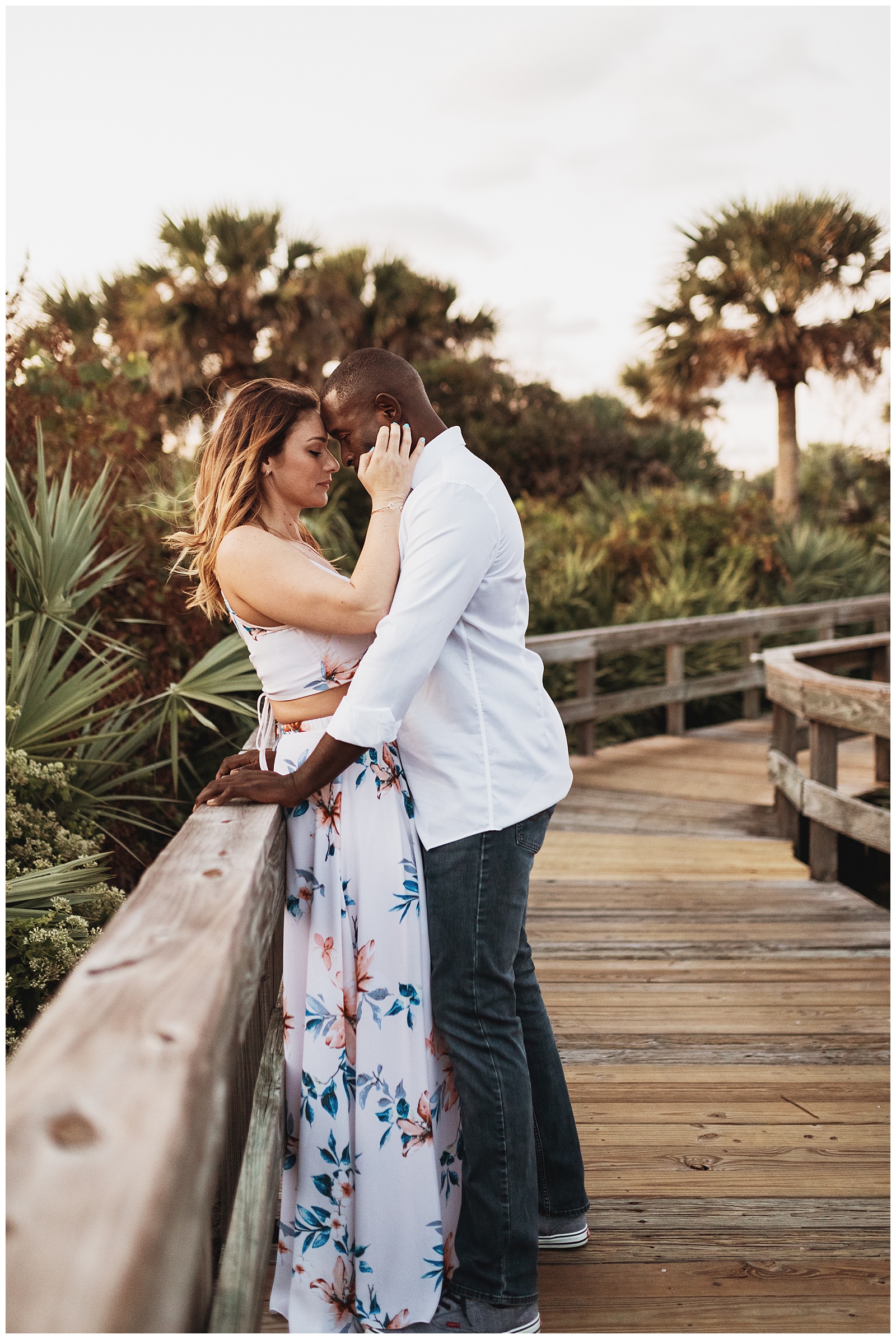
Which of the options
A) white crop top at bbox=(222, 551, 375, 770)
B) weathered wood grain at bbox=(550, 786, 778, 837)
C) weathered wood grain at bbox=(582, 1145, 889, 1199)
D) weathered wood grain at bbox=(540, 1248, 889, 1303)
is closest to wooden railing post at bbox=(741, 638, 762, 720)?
weathered wood grain at bbox=(550, 786, 778, 837)

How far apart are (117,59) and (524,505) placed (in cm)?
1008

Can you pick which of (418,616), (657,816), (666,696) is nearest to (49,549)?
(418,616)

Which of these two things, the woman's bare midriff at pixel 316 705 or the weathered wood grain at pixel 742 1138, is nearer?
the woman's bare midriff at pixel 316 705

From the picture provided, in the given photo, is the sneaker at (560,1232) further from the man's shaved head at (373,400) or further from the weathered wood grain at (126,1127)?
the man's shaved head at (373,400)

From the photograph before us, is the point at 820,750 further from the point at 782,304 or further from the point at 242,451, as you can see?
the point at 782,304

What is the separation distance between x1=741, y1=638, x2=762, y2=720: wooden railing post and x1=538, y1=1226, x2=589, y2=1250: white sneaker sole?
787 centimetres

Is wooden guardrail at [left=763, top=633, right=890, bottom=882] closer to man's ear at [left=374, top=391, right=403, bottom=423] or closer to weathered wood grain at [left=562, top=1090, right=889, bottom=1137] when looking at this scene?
weathered wood grain at [left=562, top=1090, right=889, bottom=1137]

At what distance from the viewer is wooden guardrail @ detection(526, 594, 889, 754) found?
23.5ft

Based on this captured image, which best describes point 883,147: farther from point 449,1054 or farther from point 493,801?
point 449,1054

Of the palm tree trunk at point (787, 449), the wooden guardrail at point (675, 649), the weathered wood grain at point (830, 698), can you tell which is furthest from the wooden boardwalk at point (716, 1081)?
the palm tree trunk at point (787, 449)

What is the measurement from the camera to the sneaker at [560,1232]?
2.12 m

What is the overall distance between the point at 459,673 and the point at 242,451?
2.21 feet

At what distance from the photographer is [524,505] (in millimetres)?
14094

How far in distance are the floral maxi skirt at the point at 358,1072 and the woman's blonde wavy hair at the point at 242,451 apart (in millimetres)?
588
